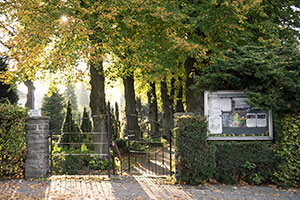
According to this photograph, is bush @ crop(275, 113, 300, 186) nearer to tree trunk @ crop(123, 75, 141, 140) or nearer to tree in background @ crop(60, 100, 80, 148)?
tree in background @ crop(60, 100, 80, 148)

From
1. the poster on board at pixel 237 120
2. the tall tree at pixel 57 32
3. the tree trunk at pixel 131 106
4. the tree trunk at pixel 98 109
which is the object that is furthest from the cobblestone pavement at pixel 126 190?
the tree trunk at pixel 131 106

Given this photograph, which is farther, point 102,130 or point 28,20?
point 102,130

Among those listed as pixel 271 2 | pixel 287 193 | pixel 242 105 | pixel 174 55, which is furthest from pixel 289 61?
pixel 271 2

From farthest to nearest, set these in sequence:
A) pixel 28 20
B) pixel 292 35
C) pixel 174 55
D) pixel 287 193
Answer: pixel 292 35 < pixel 174 55 < pixel 28 20 < pixel 287 193

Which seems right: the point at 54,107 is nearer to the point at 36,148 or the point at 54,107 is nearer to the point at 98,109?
the point at 98,109

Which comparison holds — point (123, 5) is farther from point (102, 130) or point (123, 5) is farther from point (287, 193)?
point (287, 193)

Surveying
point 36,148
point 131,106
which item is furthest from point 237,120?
point 131,106

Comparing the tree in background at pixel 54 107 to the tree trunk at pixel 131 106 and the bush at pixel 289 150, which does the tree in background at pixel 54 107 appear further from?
the bush at pixel 289 150

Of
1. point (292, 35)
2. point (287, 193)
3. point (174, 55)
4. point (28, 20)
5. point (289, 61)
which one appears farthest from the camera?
point (292, 35)

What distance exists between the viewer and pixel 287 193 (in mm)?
6871

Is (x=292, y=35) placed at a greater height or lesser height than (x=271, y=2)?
lesser

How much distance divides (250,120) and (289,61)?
5.85ft

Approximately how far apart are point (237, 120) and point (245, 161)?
3.51 ft

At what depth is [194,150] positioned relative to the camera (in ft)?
24.2
